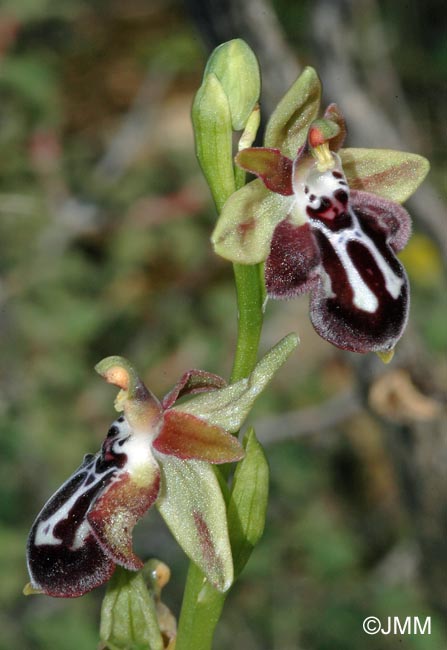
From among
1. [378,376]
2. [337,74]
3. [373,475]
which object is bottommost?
[373,475]

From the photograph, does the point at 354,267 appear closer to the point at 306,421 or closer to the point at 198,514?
the point at 198,514

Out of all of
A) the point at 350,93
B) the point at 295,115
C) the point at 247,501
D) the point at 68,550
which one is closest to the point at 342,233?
the point at 295,115

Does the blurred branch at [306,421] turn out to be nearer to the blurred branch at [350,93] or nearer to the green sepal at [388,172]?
the blurred branch at [350,93]

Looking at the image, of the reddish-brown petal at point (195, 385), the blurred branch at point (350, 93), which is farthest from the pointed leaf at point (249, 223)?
the blurred branch at point (350, 93)

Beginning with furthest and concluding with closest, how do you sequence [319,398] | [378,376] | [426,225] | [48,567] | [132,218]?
[319,398] → [132,218] → [426,225] → [378,376] → [48,567]

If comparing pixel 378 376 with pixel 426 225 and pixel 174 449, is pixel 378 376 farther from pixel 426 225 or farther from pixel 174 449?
pixel 174 449

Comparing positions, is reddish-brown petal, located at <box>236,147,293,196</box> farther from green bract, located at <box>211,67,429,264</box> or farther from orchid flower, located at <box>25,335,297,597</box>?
orchid flower, located at <box>25,335,297,597</box>

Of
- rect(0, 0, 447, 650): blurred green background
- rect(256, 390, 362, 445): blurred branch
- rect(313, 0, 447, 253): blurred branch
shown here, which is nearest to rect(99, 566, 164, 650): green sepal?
rect(0, 0, 447, 650): blurred green background

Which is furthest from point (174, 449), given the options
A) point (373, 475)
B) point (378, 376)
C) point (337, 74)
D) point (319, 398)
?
point (373, 475)

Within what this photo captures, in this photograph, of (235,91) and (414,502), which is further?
(414,502)
